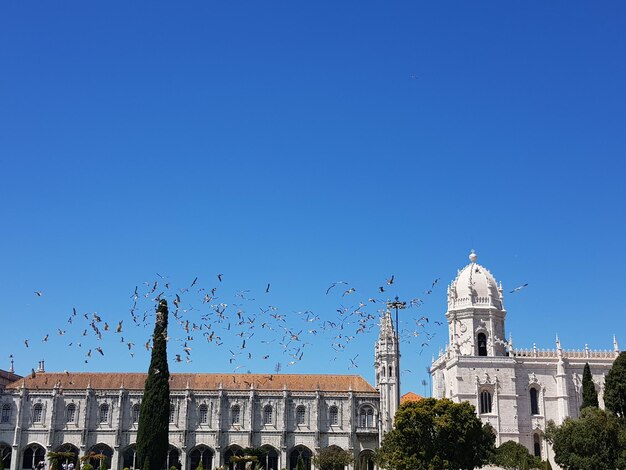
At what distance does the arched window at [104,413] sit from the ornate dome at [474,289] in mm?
40289

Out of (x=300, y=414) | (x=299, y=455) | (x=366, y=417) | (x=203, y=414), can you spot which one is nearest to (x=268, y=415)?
(x=300, y=414)

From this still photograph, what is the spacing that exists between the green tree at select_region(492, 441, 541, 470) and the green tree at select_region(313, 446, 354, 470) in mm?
18968

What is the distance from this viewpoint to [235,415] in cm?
8588

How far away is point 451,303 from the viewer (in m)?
79.9

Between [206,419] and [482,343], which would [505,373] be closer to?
[482,343]

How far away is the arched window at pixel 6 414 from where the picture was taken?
84562mm

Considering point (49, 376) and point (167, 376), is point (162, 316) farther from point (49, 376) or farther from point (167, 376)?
point (49, 376)

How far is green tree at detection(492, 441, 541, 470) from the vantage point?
64.2m

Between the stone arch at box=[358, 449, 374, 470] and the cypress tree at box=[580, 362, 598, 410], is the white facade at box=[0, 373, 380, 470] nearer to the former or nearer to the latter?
the stone arch at box=[358, 449, 374, 470]

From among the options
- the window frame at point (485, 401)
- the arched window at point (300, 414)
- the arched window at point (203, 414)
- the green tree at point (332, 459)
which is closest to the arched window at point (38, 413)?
the arched window at point (203, 414)

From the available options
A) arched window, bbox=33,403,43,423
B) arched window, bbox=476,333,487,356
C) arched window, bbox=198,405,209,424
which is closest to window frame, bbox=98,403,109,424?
arched window, bbox=33,403,43,423

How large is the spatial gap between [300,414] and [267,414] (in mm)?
3780

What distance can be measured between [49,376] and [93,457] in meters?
15.0

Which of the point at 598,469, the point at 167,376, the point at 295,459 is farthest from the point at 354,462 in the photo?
the point at 598,469
